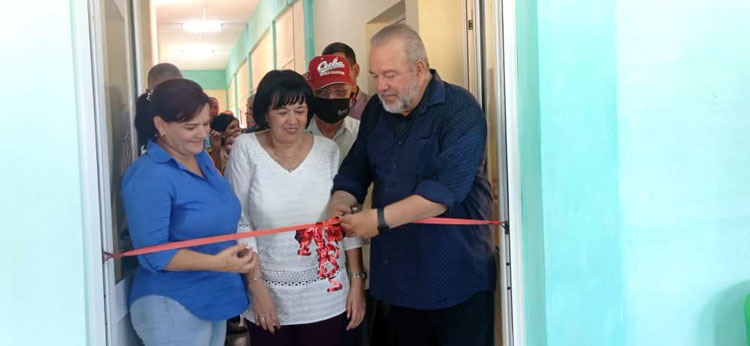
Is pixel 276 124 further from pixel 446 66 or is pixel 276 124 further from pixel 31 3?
pixel 446 66

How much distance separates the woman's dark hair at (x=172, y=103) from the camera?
198 centimetres

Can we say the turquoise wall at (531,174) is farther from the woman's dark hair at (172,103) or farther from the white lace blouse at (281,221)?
the woman's dark hair at (172,103)

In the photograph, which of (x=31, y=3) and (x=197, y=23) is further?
(x=197, y=23)

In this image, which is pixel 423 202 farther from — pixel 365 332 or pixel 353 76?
pixel 353 76

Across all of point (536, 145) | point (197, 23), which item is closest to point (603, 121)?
point (536, 145)

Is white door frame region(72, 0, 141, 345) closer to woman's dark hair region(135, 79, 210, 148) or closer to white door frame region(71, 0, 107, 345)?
white door frame region(71, 0, 107, 345)

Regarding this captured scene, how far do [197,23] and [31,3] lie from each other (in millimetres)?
9656

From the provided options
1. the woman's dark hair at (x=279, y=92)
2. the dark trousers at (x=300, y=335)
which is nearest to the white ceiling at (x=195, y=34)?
the woman's dark hair at (x=279, y=92)

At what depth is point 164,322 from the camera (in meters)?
1.97

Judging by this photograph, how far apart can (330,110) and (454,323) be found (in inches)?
41.8

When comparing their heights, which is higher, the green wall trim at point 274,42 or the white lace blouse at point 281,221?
the green wall trim at point 274,42

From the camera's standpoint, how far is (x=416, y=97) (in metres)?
2.23

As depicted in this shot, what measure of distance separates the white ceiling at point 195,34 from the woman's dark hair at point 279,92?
6.84 m

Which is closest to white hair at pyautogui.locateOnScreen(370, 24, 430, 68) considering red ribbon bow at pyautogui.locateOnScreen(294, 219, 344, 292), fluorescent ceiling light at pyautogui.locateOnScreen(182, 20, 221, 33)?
red ribbon bow at pyautogui.locateOnScreen(294, 219, 344, 292)
